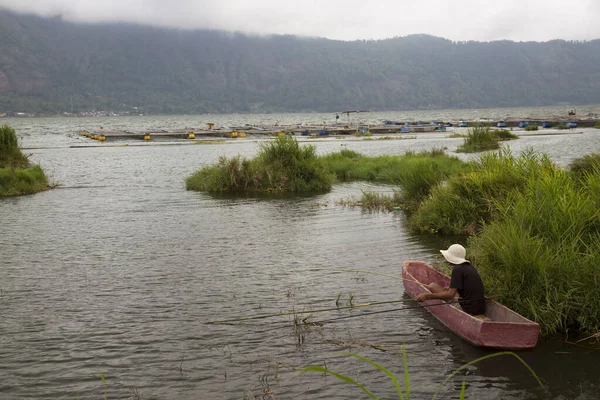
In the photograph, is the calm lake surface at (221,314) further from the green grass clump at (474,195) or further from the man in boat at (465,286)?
the green grass clump at (474,195)

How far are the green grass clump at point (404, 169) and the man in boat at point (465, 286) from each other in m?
12.3

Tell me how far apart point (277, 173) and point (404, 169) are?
659cm

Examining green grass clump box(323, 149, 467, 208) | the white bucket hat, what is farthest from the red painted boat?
green grass clump box(323, 149, 467, 208)

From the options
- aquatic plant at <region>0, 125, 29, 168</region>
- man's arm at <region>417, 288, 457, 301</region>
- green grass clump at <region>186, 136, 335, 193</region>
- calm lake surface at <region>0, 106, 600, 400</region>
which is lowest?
calm lake surface at <region>0, 106, 600, 400</region>

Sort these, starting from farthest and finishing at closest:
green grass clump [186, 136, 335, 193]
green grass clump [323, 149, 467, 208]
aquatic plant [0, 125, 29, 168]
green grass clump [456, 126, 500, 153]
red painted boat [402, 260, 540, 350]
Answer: green grass clump [456, 126, 500, 153], aquatic plant [0, 125, 29, 168], green grass clump [186, 136, 335, 193], green grass clump [323, 149, 467, 208], red painted boat [402, 260, 540, 350]

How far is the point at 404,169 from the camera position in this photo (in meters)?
28.9

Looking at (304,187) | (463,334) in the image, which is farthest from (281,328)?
(304,187)

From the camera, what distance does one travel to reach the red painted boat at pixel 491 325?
9383 millimetres

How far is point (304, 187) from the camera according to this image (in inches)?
1208

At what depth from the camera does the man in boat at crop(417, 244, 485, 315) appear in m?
10.5

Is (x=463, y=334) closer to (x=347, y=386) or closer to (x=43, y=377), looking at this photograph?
(x=347, y=386)

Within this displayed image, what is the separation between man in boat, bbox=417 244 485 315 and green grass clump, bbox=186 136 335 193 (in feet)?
66.1

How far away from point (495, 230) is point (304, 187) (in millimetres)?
18759

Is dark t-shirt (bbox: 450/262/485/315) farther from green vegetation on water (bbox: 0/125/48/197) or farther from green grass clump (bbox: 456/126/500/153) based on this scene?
green grass clump (bbox: 456/126/500/153)
